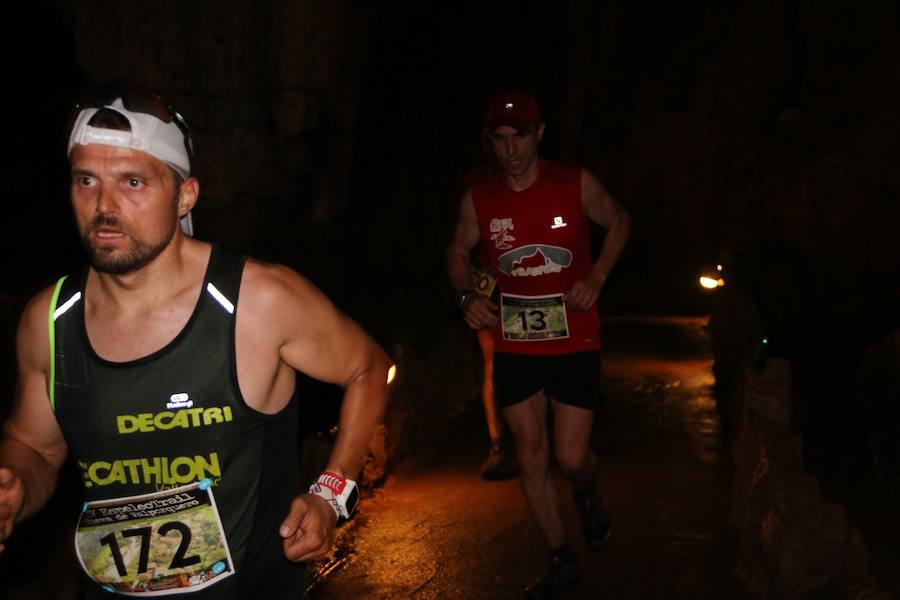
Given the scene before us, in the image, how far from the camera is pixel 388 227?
11234 millimetres

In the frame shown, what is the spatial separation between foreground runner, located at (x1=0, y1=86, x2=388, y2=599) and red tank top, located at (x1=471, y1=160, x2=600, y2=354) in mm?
2356

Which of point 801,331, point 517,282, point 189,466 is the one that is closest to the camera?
point 189,466

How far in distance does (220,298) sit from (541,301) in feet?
8.63

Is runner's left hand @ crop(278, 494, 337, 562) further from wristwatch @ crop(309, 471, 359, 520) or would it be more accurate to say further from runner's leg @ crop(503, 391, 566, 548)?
runner's leg @ crop(503, 391, 566, 548)

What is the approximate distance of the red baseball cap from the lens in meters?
5.00

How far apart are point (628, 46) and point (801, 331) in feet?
39.7

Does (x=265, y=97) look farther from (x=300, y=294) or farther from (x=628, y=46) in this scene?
(x=628, y=46)

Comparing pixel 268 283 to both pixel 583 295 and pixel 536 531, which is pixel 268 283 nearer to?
pixel 583 295

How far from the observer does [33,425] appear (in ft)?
9.12

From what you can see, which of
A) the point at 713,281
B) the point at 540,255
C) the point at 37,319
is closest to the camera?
the point at 37,319

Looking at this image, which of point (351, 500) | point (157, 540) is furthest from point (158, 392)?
point (351, 500)

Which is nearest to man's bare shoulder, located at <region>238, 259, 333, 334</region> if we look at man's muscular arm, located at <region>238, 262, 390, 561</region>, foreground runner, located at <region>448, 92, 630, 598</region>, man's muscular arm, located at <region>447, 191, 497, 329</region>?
man's muscular arm, located at <region>238, 262, 390, 561</region>

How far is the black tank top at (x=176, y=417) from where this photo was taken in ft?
8.50

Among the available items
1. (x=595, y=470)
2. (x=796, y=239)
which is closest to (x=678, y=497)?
(x=595, y=470)
